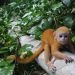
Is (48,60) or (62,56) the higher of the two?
(62,56)

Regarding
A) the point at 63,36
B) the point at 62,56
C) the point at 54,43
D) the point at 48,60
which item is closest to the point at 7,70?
the point at 48,60

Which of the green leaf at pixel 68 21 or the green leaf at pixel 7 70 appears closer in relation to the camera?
the green leaf at pixel 7 70

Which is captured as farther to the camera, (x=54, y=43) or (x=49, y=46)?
(x=49, y=46)

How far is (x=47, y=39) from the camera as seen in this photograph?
3199 millimetres

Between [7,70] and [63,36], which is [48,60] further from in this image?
[7,70]

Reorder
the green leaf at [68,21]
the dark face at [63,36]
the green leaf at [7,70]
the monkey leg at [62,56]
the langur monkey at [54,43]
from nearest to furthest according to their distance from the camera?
the monkey leg at [62,56]
the green leaf at [7,70]
the langur monkey at [54,43]
the dark face at [63,36]
the green leaf at [68,21]

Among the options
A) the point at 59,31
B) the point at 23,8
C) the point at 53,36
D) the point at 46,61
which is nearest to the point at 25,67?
the point at 46,61

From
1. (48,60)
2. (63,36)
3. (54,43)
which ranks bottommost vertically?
(48,60)

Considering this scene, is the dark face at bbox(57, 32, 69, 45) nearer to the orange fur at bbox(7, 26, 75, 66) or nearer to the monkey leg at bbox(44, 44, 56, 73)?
the orange fur at bbox(7, 26, 75, 66)

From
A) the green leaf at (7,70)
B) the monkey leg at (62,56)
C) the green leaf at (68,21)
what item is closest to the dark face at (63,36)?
the monkey leg at (62,56)

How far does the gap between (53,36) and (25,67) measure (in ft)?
4.84

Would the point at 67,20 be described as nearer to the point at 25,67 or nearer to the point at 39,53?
the point at 39,53

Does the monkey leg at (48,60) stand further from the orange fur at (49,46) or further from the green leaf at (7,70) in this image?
the green leaf at (7,70)

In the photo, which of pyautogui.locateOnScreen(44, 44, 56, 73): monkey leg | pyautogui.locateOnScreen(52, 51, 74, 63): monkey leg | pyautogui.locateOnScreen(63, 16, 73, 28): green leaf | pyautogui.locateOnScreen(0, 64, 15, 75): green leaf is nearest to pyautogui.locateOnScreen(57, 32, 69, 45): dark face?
pyautogui.locateOnScreen(52, 51, 74, 63): monkey leg
